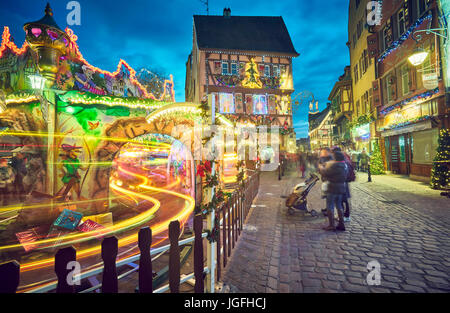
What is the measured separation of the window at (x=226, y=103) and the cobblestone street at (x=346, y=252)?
1790cm

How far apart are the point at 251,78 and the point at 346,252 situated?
2242 cm

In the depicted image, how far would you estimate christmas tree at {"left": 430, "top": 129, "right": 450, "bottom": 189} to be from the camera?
9000 millimetres

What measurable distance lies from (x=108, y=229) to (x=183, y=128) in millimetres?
4177

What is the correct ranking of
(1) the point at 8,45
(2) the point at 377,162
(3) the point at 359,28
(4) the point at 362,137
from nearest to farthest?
(1) the point at 8,45
(2) the point at 377,162
(4) the point at 362,137
(3) the point at 359,28

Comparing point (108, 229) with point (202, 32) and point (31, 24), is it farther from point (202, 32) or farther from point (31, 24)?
point (202, 32)

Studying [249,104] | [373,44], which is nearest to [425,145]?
[373,44]

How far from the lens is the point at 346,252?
4133 millimetres

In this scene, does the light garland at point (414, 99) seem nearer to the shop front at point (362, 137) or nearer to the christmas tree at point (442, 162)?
the christmas tree at point (442, 162)

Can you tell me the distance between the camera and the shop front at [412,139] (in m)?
11.8

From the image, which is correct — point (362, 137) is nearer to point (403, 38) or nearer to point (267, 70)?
point (403, 38)

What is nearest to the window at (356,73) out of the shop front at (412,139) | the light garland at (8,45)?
the shop front at (412,139)

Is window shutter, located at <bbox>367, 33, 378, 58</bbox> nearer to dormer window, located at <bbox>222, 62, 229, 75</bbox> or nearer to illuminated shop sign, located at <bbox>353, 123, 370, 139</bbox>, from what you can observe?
illuminated shop sign, located at <bbox>353, 123, 370, 139</bbox>

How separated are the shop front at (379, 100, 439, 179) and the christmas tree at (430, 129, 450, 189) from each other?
2636 millimetres

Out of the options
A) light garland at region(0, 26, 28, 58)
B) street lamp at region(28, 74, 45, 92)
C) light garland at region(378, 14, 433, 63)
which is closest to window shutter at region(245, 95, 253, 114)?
light garland at region(378, 14, 433, 63)
